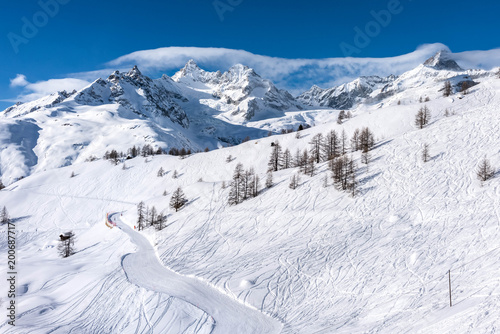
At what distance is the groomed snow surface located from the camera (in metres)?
21.6

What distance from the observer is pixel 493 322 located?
13.1 m

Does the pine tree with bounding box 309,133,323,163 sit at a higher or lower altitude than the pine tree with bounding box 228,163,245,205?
higher

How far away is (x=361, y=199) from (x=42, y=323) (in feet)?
133

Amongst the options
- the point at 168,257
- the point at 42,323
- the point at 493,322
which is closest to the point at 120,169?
the point at 168,257

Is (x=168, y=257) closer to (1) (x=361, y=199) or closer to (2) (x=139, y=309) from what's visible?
(2) (x=139, y=309)

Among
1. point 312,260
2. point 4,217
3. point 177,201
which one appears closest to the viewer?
point 312,260

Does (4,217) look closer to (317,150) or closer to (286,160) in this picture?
(286,160)

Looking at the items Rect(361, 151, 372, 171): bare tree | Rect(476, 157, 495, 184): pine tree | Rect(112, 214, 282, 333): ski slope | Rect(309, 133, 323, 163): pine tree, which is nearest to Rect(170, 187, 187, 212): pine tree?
Rect(112, 214, 282, 333): ski slope

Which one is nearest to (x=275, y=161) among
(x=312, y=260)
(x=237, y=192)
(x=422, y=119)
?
(x=237, y=192)

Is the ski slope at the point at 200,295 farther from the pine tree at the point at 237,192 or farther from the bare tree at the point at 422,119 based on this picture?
the bare tree at the point at 422,119

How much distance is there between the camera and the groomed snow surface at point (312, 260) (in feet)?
70.9

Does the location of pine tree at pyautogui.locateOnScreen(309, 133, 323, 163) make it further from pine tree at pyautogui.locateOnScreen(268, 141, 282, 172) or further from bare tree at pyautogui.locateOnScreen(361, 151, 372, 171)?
bare tree at pyautogui.locateOnScreen(361, 151, 372, 171)

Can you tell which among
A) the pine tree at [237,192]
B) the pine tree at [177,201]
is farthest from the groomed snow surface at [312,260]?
the pine tree at [237,192]

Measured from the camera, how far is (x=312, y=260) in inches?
1227
